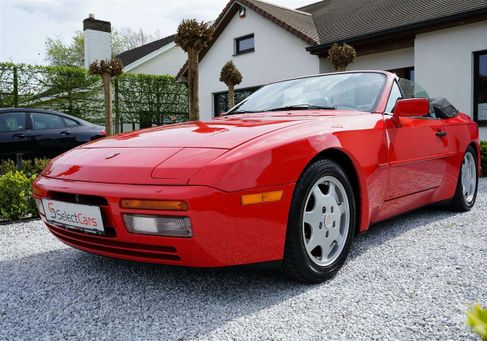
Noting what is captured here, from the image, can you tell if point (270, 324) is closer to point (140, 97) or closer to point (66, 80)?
point (66, 80)

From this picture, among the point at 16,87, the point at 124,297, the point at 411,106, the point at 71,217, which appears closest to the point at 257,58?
the point at 16,87

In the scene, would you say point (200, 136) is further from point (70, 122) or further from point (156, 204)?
point (70, 122)

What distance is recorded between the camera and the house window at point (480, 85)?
945cm

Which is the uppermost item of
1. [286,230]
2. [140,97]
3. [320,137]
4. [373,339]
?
[140,97]

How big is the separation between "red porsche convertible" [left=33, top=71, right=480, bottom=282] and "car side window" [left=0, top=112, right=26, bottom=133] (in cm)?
497

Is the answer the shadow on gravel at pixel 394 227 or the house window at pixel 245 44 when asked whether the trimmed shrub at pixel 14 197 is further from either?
the house window at pixel 245 44

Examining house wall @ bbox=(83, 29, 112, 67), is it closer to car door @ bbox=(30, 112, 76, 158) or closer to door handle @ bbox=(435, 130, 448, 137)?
car door @ bbox=(30, 112, 76, 158)

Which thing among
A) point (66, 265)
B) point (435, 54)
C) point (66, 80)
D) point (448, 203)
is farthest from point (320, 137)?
point (66, 80)

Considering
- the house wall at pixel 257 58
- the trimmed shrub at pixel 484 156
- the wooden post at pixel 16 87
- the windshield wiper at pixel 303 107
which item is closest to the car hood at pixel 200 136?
the windshield wiper at pixel 303 107

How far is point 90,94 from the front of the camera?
16.2 metres

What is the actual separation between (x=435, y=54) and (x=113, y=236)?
9.66 meters

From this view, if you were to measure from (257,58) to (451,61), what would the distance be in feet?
21.9

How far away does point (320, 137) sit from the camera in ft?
7.82

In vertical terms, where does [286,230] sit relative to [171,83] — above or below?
below
